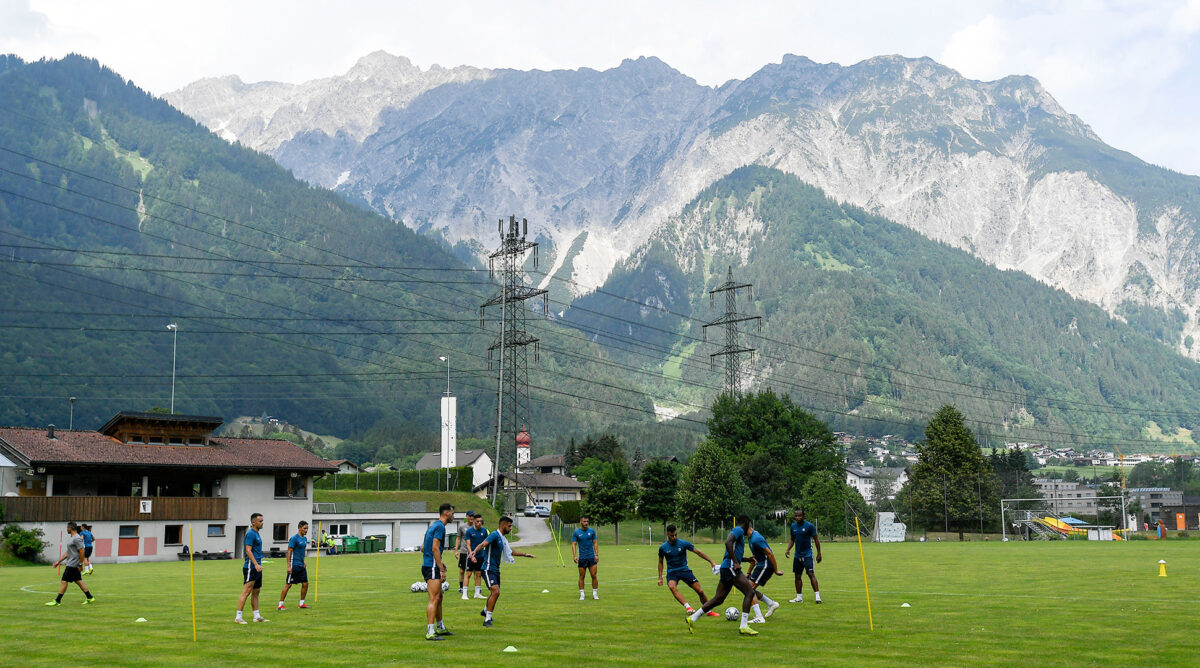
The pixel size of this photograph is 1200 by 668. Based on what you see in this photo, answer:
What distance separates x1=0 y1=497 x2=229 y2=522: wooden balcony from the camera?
6019 centimetres

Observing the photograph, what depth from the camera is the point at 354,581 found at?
38062mm

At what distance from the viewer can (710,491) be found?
3310 inches

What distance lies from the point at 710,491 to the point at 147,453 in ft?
140

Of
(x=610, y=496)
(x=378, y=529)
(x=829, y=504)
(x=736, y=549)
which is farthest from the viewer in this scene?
(x=610, y=496)

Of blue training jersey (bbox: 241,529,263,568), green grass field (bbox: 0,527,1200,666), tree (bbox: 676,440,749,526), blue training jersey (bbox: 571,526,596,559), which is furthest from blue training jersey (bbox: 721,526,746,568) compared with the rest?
tree (bbox: 676,440,749,526)

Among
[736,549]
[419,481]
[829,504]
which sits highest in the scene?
[419,481]

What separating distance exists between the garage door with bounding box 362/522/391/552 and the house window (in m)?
7.42

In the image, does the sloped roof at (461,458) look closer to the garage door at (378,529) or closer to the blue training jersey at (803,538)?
the garage door at (378,529)

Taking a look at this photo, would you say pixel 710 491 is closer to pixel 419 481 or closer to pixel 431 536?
pixel 419 481

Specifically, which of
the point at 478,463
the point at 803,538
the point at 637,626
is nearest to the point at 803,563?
the point at 803,538

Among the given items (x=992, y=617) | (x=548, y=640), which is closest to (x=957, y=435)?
(x=992, y=617)

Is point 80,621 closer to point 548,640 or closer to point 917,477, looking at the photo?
point 548,640

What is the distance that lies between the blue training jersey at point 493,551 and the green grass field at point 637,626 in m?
1.24

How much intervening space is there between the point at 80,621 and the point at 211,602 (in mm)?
5549
